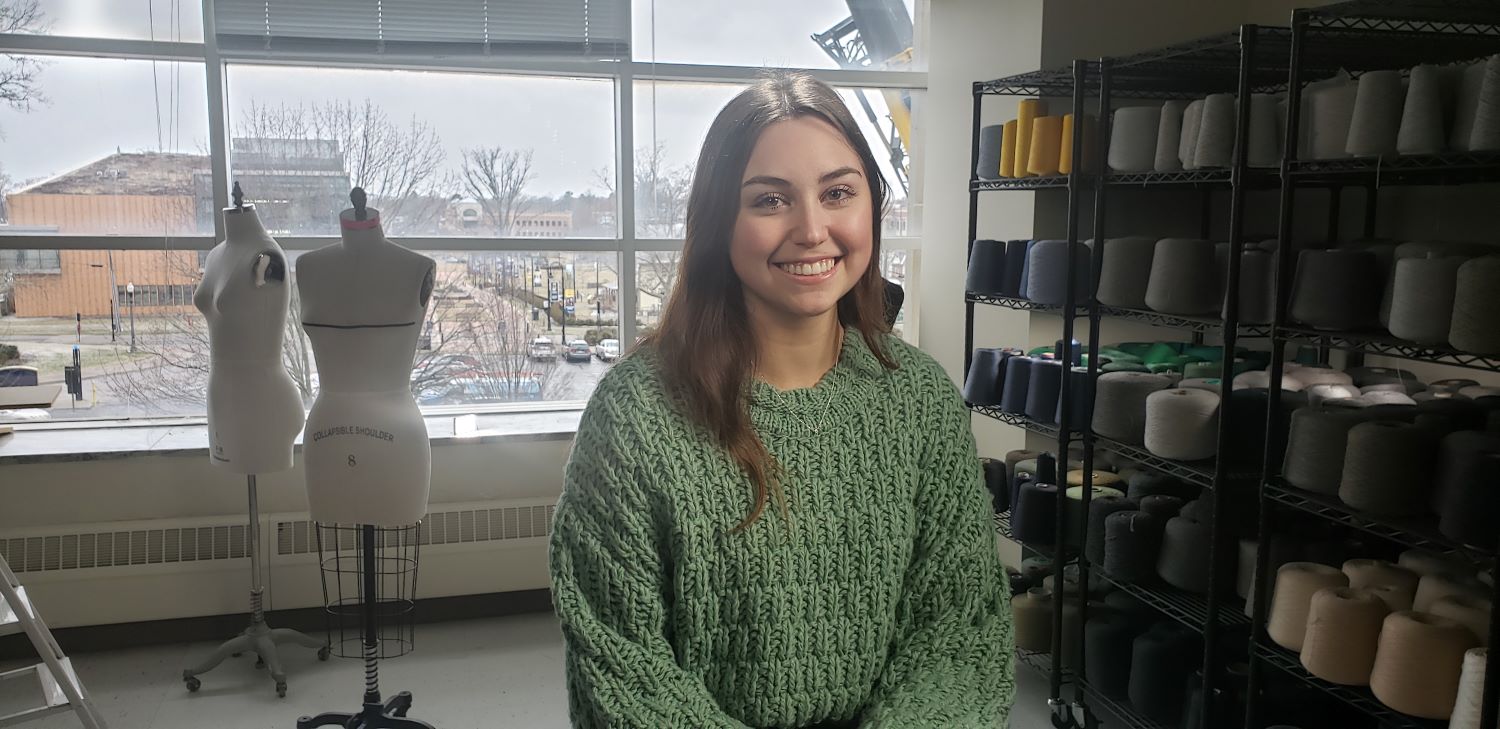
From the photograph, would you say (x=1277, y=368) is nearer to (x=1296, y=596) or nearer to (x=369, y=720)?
(x=1296, y=596)

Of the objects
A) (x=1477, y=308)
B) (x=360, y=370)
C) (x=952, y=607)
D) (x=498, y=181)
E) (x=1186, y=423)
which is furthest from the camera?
(x=498, y=181)

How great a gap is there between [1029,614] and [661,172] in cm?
214

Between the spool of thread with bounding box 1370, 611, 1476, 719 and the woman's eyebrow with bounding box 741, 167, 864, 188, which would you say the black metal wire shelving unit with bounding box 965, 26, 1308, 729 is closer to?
the spool of thread with bounding box 1370, 611, 1476, 719

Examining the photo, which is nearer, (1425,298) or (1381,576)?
(1425,298)

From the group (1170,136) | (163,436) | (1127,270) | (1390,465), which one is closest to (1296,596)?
(1390,465)

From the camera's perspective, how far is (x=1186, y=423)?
2.41 meters

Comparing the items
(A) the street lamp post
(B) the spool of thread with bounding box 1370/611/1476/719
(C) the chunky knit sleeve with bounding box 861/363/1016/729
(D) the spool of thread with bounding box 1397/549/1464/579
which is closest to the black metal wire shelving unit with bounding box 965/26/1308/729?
(D) the spool of thread with bounding box 1397/549/1464/579

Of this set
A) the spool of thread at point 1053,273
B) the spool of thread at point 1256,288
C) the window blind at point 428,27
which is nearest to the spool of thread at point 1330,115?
the spool of thread at point 1256,288

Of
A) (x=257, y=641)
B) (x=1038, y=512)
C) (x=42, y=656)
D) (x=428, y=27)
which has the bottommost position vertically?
(x=257, y=641)

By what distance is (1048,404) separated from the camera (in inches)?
114

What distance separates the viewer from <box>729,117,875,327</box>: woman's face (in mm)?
1217

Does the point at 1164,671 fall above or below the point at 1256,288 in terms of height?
below

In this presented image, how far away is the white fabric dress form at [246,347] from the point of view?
116 inches

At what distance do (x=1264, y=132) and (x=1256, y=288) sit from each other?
1.13 ft
